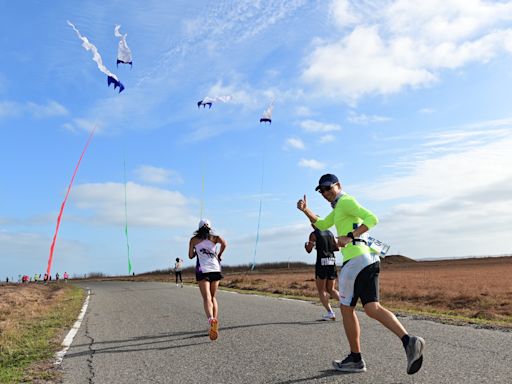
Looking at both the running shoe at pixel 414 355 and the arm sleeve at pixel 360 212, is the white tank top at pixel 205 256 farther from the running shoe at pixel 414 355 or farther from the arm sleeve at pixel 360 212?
the running shoe at pixel 414 355

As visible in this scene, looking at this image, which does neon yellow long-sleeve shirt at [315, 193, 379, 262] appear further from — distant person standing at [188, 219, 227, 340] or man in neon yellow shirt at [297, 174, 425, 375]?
distant person standing at [188, 219, 227, 340]

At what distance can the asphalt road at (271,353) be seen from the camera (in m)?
5.27

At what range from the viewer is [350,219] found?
5426mm

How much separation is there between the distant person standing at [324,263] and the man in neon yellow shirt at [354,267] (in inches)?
167

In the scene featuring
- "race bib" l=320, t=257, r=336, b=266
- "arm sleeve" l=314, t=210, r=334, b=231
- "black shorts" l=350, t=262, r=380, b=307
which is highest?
"arm sleeve" l=314, t=210, r=334, b=231

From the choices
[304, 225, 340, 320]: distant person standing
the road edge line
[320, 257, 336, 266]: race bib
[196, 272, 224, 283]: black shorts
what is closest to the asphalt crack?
the road edge line

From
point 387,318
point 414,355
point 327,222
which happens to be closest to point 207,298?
point 327,222

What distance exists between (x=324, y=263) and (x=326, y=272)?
0.61ft

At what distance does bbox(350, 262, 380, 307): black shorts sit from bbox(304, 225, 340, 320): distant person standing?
4435 millimetres

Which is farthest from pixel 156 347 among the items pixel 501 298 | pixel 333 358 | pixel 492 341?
pixel 501 298

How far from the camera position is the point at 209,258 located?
8625mm

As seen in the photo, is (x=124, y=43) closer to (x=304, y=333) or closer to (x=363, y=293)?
(x=304, y=333)

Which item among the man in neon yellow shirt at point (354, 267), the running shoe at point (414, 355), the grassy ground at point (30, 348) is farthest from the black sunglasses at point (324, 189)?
the grassy ground at point (30, 348)

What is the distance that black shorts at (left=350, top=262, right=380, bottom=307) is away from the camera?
521cm
